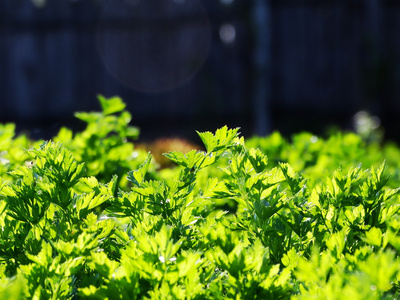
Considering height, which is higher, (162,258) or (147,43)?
(147,43)

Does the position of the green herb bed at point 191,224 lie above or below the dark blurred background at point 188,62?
below

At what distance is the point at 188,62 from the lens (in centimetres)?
1050

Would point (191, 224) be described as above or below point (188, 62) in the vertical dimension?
below

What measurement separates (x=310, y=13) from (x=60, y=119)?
18.8 feet

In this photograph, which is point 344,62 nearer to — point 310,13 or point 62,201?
point 310,13

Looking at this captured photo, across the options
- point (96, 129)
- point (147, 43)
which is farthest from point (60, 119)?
point (96, 129)

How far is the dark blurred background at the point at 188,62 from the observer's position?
10.2 meters

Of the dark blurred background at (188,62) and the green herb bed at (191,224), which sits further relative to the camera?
the dark blurred background at (188,62)

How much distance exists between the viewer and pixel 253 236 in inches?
42.6

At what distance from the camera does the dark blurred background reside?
1023 cm


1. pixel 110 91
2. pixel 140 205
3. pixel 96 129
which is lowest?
pixel 140 205

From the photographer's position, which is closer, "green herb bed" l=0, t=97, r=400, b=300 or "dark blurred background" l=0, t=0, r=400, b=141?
"green herb bed" l=0, t=97, r=400, b=300

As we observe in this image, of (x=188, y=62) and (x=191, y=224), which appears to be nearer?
(x=191, y=224)

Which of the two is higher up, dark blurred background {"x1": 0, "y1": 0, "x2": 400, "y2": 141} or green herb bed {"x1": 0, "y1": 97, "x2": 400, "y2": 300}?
dark blurred background {"x1": 0, "y1": 0, "x2": 400, "y2": 141}
